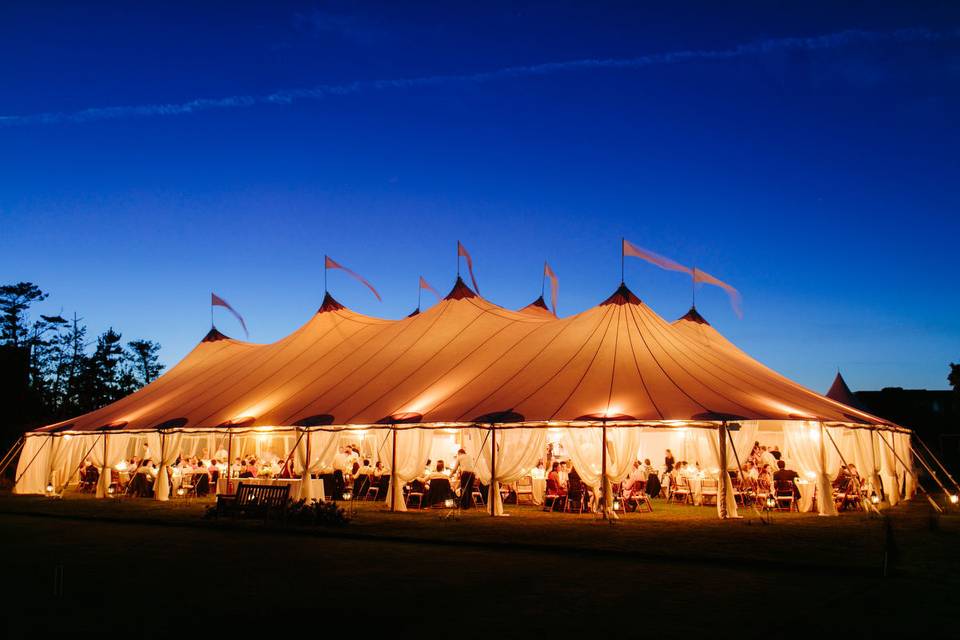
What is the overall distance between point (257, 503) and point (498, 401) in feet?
12.7

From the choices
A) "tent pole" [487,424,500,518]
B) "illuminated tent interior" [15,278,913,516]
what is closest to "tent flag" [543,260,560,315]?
"illuminated tent interior" [15,278,913,516]

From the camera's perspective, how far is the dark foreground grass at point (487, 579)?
510cm

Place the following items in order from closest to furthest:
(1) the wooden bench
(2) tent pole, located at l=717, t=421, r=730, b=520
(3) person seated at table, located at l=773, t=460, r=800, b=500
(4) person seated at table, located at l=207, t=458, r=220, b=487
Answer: (2) tent pole, located at l=717, t=421, r=730, b=520, (1) the wooden bench, (3) person seated at table, located at l=773, t=460, r=800, b=500, (4) person seated at table, located at l=207, t=458, r=220, b=487

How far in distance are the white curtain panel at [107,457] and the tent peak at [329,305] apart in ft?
16.2

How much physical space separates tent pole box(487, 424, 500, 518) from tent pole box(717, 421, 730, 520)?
3202mm

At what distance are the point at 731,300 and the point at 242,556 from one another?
1057cm

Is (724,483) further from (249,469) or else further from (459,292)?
(249,469)

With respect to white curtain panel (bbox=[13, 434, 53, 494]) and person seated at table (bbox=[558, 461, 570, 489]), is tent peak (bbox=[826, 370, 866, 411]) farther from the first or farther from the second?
white curtain panel (bbox=[13, 434, 53, 494])

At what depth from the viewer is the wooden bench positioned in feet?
40.3

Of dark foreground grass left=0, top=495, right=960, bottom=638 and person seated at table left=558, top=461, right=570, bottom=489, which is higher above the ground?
person seated at table left=558, top=461, right=570, bottom=489

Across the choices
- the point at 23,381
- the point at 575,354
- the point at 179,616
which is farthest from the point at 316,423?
the point at 23,381

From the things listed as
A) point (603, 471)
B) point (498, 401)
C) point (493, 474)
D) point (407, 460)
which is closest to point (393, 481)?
point (407, 460)

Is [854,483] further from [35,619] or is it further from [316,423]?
[35,619]

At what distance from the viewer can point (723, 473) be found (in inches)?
460
